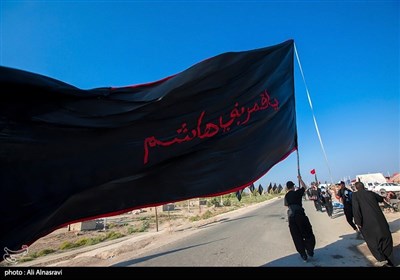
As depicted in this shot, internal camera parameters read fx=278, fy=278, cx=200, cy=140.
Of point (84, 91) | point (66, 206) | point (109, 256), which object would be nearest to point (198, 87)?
point (84, 91)

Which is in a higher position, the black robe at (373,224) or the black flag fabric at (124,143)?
the black flag fabric at (124,143)

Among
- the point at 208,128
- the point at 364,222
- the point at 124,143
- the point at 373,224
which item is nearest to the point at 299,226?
the point at 364,222

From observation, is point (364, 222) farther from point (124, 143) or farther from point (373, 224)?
point (124, 143)

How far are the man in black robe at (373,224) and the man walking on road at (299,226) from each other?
1.07 metres

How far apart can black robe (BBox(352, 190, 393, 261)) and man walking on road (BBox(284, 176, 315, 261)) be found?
1.07 meters

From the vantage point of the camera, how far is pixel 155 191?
2.45m

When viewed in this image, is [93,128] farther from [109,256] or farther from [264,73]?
[109,256]

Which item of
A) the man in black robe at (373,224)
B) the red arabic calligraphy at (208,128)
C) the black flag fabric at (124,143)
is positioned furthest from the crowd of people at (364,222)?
the black flag fabric at (124,143)

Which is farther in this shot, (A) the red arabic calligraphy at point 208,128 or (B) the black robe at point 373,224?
(B) the black robe at point 373,224

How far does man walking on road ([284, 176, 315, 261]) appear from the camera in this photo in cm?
633

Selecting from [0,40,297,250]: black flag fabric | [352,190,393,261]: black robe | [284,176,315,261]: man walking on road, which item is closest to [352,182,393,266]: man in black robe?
Answer: [352,190,393,261]: black robe

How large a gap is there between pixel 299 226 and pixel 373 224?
4.84 feet

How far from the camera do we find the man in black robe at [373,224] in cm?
534

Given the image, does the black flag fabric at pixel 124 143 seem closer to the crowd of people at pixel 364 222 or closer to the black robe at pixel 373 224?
the crowd of people at pixel 364 222
